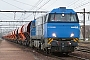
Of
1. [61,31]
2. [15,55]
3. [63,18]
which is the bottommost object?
[15,55]

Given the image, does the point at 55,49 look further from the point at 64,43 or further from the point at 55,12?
the point at 55,12

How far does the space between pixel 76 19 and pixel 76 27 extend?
64 cm

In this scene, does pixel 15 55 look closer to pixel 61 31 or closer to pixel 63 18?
pixel 61 31

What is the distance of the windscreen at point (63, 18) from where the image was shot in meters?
19.4

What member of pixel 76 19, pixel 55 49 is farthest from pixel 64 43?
pixel 76 19

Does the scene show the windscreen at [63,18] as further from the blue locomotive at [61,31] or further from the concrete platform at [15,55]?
the concrete platform at [15,55]

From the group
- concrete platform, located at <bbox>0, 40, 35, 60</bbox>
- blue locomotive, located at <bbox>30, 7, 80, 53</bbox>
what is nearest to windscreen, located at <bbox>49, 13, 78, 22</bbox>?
blue locomotive, located at <bbox>30, 7, 80, 53</bbox>

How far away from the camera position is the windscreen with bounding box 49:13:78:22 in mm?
19434

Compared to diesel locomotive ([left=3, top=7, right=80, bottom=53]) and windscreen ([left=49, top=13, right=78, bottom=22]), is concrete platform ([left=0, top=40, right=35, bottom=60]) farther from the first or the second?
windscreen ([left=49, top=13, right=78, bottom=22])

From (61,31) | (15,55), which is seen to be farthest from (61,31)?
(15,55)

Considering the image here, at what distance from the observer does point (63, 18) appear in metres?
19.5

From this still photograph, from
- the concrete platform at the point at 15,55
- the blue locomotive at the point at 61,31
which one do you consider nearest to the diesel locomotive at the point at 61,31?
the blue locomotive at the point at 61,31

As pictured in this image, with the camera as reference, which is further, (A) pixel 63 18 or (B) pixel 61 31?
(A) pixel 63 18

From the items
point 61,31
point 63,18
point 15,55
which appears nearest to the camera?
point 61,31
